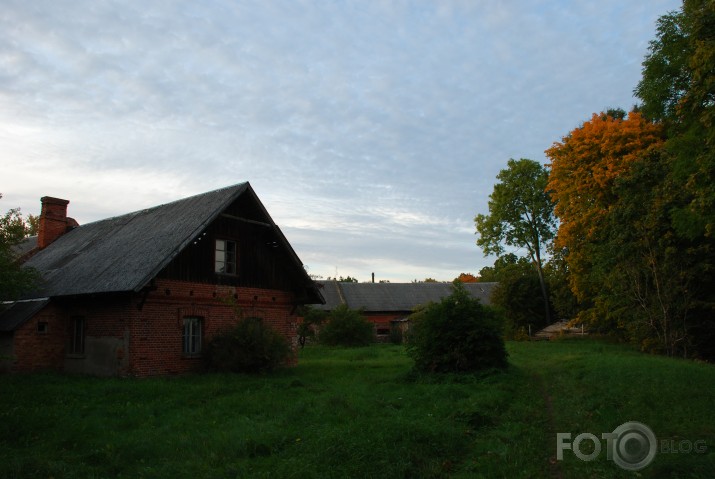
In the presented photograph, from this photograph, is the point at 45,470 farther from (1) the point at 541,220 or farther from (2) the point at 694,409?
(1) the point at 541,220

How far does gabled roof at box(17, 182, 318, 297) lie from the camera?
17203 millimetres

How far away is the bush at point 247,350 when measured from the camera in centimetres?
1759

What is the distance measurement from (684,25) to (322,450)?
14784mm

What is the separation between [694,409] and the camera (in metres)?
9.79

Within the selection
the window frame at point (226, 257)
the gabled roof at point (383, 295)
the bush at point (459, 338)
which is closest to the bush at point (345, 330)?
the gabled roof at point (383, 295)

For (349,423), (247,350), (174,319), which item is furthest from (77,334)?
(349,423)

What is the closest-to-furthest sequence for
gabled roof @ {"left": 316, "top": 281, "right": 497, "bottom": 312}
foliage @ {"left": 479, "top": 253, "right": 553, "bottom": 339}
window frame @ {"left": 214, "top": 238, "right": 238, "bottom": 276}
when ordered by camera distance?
1. window frame @ {"left": 214, "top": 238, "right": 238, "bottom": 276}
2. foliage @ {"left": 479, "top": 253, "right": 553, "bottom": 339}
3. gabled roof @ {"left": 316, "top": 281, "right": 497, "bottom": 312}

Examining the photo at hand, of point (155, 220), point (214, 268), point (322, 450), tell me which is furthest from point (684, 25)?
point (155, 220)

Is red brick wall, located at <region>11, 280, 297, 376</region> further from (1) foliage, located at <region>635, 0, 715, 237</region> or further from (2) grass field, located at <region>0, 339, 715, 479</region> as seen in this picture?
(1) foliage, located at <region>635, 0, 715, 237</region>

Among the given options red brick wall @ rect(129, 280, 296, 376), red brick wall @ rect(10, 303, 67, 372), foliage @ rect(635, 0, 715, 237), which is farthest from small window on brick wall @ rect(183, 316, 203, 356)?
foliage @ rect(635, 0, 715, 237)

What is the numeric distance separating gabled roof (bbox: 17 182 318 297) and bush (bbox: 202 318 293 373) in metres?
3.27

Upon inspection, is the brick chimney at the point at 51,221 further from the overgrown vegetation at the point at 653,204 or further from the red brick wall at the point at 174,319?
the overgrown vegetation at the point at 653,204

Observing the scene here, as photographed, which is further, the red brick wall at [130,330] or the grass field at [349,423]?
the red brick wall at [130,330]

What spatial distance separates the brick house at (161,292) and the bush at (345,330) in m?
13.5
